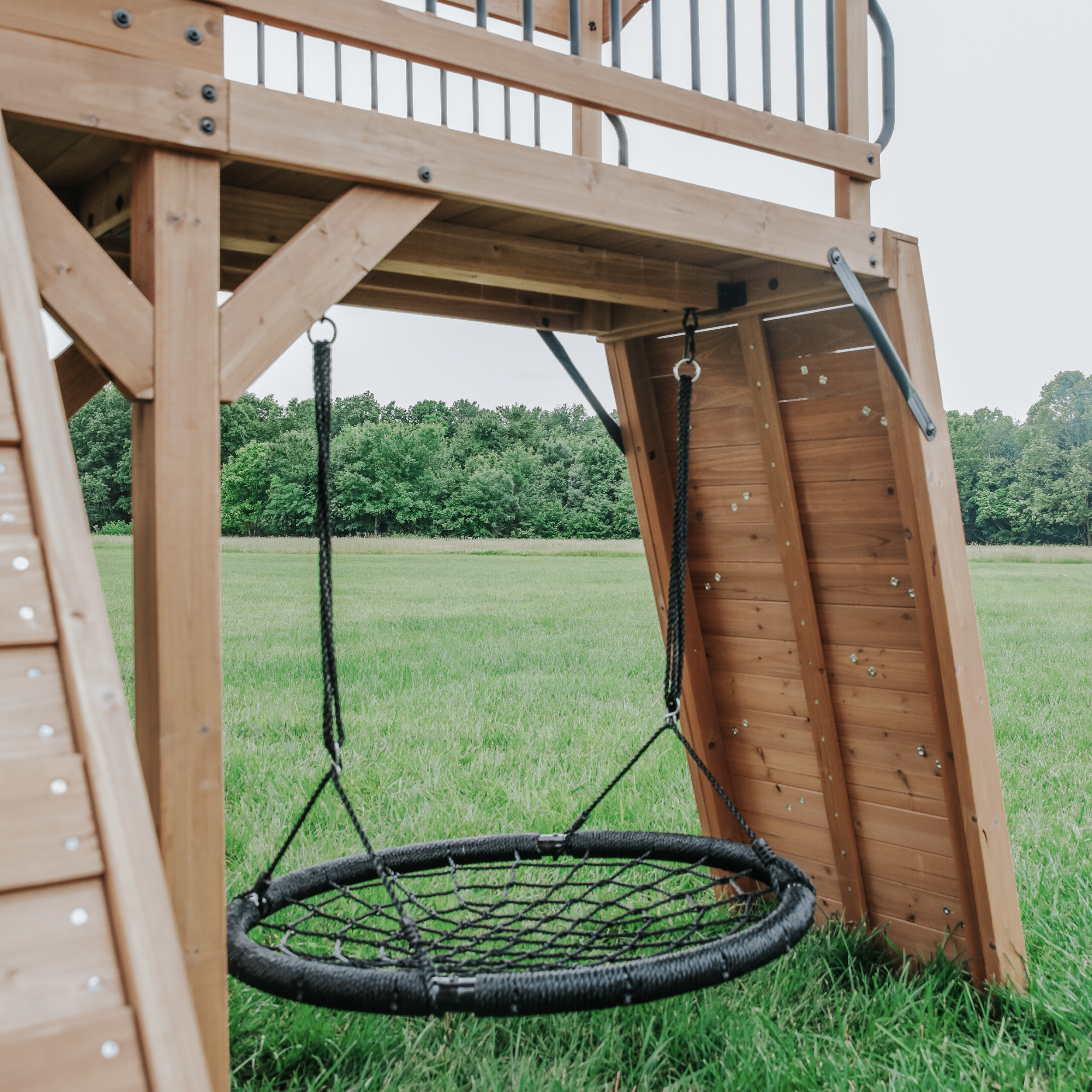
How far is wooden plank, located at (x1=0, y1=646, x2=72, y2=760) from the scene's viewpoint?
3.38 ft

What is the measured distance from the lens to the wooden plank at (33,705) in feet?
3.38

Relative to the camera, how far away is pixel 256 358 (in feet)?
5.00

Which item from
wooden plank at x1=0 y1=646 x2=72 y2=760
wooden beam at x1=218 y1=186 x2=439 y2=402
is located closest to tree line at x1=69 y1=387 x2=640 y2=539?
wooden beam at x1=218 y1=186 x2=439 y2=402

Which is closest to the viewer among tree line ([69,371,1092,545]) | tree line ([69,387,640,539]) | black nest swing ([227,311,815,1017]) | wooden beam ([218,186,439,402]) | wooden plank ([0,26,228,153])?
wooden plank ([0,26,228,153])

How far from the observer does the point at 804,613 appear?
9.16 ft

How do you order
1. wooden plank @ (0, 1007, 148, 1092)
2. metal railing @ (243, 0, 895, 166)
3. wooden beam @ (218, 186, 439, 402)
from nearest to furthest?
wooden plank @ (0, 1007, 148, 1092) → wooden beam @ (218, 186, 439, 402) → metal railing @ (243, 0, 895, 166)

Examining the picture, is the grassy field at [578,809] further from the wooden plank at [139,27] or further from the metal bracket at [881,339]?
the wooden plank at [139,27]

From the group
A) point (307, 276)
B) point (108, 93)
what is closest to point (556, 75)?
point (307, 276)

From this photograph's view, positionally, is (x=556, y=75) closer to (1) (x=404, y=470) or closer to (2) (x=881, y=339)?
(2) (x=881, y=339)

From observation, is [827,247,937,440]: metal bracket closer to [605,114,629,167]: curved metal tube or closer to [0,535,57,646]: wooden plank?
[605,114,629,167]: curved metal tube

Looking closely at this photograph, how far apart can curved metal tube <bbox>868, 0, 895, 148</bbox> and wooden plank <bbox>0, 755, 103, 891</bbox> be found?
2.27 metres

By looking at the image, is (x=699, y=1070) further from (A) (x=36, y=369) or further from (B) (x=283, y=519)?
(B) (x=283, y=519)

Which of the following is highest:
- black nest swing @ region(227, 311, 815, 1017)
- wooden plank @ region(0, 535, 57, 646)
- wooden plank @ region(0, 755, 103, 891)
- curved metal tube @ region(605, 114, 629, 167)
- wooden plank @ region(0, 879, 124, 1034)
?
curved metal tube @ region(605, 114, 629, 167)

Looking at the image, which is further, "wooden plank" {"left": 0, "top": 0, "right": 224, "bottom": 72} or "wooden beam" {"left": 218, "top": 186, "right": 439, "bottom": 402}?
"wooden beam" {"left": 218, "top": 186, "right": 439, "bottom": 402}
